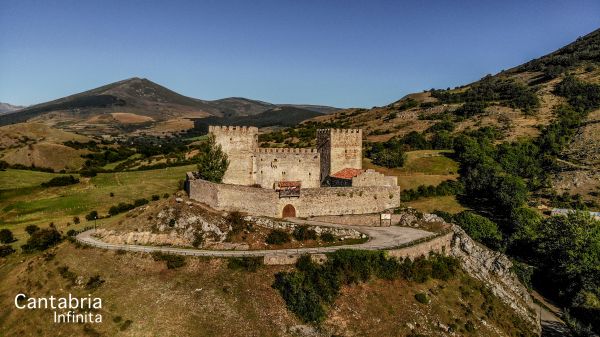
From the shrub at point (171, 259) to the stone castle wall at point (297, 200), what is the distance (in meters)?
8.65

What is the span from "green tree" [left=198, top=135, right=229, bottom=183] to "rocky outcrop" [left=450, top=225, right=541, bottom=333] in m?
27.1

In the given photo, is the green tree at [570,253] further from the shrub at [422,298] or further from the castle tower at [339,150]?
the castle tower at [339,150]

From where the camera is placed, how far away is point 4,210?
66.7 metres

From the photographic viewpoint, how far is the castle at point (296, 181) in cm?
4644

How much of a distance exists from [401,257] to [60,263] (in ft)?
108

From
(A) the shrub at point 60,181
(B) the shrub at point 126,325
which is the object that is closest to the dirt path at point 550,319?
(B) the shrub at point 126,325

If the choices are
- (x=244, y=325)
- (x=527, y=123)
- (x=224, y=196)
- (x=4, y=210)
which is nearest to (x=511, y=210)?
(x=224, y=196)

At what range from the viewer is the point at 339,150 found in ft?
179

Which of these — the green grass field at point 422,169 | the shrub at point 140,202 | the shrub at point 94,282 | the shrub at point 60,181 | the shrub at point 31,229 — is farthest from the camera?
Answer: the shrub at point 60,181

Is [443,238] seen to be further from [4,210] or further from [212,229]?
[4,210]

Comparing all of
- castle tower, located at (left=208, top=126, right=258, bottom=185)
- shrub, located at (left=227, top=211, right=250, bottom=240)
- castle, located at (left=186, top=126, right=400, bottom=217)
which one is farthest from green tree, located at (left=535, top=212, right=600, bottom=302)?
castle tower, located at (left=208, top=126, right=258, bottom=185)

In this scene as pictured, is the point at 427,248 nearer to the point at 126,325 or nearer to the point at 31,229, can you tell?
the point at 126,325

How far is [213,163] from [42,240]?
2141cm

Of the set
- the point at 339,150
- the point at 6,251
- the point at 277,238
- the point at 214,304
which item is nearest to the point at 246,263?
the point at 214,304
